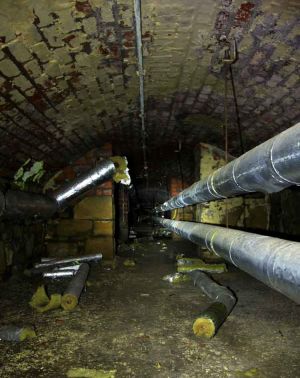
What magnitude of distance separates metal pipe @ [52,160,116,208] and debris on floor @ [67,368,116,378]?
3.71m

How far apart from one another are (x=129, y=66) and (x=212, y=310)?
103 inches

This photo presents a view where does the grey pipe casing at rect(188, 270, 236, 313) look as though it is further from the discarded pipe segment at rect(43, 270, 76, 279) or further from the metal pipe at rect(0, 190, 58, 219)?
the metal pipe at rect(0, 190, 58, 219)

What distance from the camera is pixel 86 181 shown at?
5.82 metres

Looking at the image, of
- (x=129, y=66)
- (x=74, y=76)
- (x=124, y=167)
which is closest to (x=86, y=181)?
(x=124, y=167)

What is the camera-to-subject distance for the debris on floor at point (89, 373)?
2180 mm

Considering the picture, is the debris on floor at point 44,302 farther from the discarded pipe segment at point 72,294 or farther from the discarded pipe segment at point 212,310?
the discarded pipe segment at point 212,310

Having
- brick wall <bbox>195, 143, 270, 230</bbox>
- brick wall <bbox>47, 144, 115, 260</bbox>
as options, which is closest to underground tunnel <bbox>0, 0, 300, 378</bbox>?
brick wall <bbox>47, 144, 115, 260</bbox>

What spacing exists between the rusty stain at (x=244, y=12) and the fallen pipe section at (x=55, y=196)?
298 cm

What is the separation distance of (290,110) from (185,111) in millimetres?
1634

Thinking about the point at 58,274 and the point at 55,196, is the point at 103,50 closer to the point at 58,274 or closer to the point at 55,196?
the point at 55,196

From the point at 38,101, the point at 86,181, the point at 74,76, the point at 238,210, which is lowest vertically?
the point at 238,210

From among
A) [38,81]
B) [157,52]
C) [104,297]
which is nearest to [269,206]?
[104,297]

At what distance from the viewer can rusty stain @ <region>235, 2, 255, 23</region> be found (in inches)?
93.3

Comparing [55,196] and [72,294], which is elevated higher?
[55,196]
